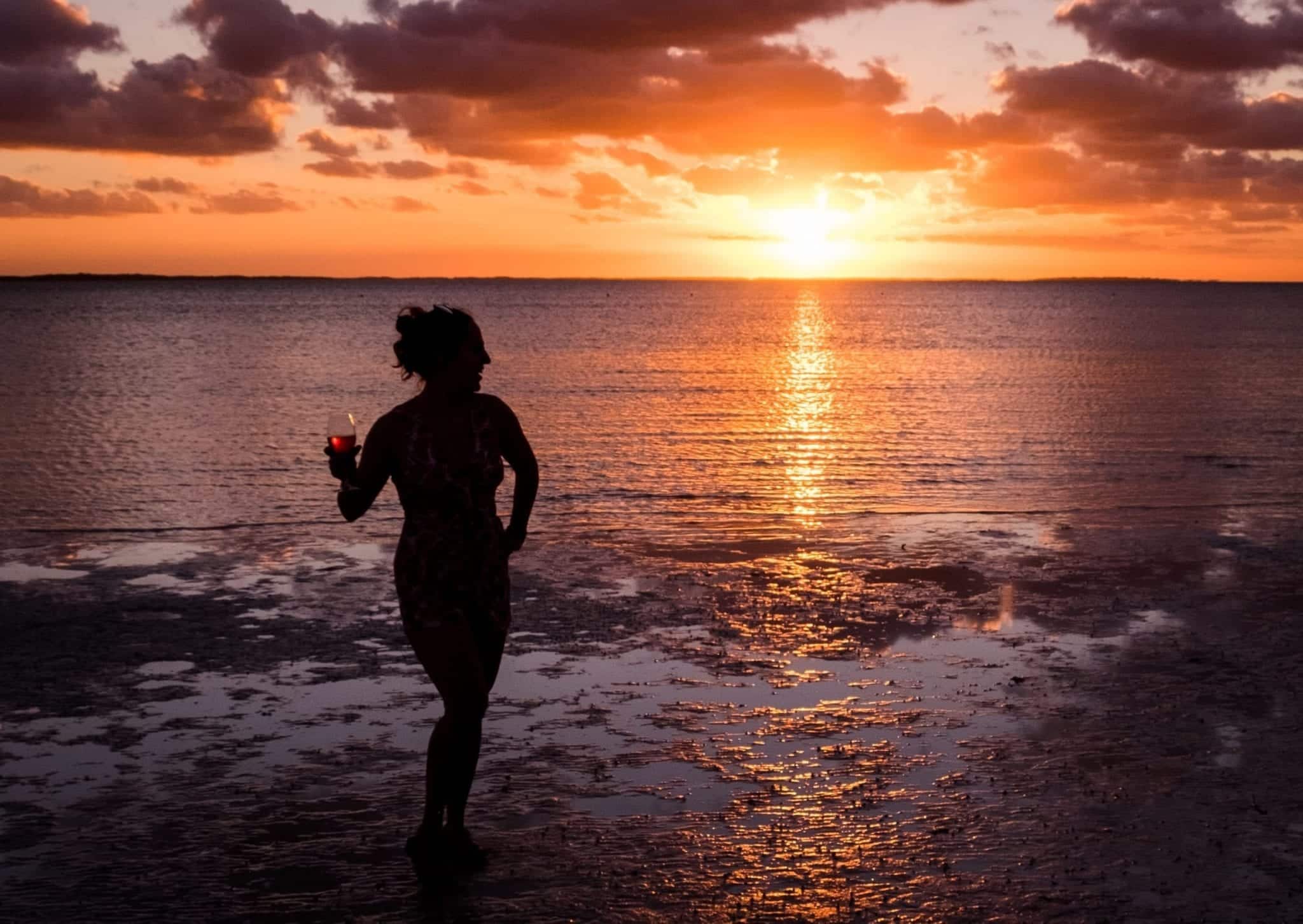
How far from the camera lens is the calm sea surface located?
54.6 feet

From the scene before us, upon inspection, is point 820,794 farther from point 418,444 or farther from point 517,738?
point 418,444

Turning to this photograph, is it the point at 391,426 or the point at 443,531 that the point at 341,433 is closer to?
the point at 391,426

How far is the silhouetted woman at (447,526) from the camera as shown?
533cm

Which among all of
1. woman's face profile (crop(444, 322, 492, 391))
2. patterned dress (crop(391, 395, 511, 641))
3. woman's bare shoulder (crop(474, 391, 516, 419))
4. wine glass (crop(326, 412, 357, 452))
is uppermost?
woman's face profile (crop(444, 322, 492, 391))

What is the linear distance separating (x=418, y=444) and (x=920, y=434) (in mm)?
21593

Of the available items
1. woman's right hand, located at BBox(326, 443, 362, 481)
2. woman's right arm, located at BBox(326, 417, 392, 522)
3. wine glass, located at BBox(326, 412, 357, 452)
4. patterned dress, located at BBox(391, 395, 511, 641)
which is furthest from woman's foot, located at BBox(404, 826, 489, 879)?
wine glass, located at BBox(326, 412, 357, 452)

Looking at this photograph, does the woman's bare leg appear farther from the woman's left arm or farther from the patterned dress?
the woman's left arm

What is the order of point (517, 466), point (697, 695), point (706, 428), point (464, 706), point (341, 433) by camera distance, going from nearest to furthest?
point (341, 433) < point (464, 706) < point (517, 466) < point (697, 695) < point (706, 428)

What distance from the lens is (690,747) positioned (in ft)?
23.0

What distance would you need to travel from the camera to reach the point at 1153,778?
21.4 feet

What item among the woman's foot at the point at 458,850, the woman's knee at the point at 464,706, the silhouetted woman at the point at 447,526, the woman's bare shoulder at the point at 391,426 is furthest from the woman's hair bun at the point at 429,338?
the woman's foot at the point at 458,850

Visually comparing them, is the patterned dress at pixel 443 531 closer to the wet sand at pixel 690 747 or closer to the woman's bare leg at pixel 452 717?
the woman's bare leg at pixel 452 717

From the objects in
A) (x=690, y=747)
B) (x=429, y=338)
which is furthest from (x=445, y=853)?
(x=429, y=338)

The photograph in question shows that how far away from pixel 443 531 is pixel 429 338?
764 mm
